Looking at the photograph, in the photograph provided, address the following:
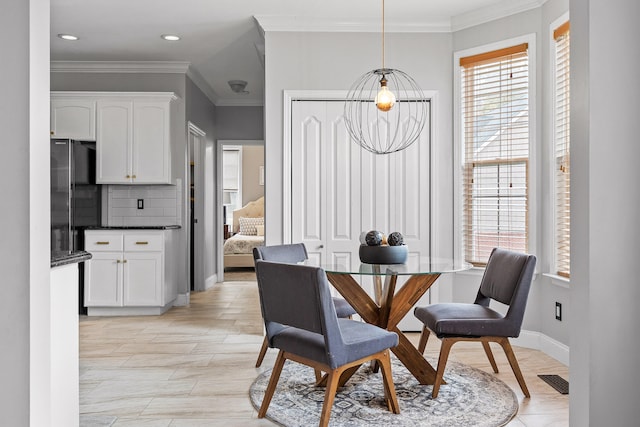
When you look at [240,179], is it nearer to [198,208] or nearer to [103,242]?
[198,208]

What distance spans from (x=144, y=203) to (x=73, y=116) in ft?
3.80

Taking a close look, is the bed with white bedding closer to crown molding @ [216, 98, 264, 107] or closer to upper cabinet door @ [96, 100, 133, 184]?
crown molding @ [216, 98, 264, 107]

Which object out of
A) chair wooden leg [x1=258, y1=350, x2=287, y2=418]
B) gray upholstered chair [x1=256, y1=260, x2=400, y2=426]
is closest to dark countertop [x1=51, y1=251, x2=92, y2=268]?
gray upholstered chair [x1=256, y1=260, x2=400, y2=426]

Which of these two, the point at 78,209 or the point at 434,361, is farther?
the point at 78,209

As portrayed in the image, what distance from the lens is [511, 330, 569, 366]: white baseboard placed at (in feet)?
11.2

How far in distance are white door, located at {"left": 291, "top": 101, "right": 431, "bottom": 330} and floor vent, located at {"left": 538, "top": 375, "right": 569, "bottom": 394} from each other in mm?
1452

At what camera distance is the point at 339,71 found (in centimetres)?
425

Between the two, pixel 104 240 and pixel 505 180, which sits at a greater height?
pixel 505 180

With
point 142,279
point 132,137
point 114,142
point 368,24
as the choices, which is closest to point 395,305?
point 368,24

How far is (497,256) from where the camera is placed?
10.3 feet
